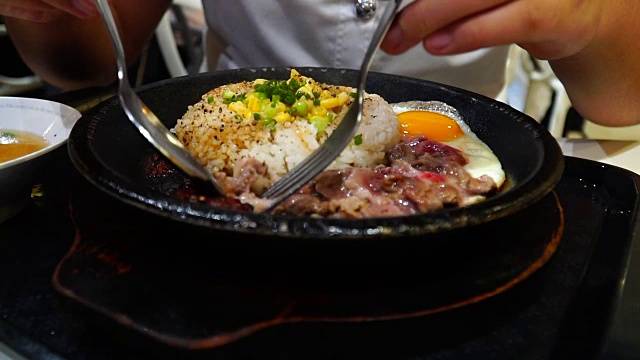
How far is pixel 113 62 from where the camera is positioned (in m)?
2.46

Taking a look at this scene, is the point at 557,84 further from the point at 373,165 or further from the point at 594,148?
the point at 373,165

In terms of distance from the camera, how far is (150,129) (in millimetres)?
1205

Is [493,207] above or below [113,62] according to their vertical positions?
above

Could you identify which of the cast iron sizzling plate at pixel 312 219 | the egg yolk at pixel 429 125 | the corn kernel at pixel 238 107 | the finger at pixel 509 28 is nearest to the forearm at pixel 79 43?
the cast iron sizzling plate at pixel 312 219

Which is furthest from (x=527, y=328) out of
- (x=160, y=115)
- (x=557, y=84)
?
(x=557, y=84)

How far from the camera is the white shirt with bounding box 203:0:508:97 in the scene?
206 cm

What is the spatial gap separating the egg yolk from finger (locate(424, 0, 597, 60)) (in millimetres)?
356

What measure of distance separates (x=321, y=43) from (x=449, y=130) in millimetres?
727

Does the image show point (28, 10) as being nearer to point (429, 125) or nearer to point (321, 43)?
point (321, 43)

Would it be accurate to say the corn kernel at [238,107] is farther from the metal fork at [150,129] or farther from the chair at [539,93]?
the chair at [539,93]

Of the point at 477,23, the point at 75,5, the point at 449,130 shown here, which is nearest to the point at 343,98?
the point at 449,130

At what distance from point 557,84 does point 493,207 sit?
9.31 feet

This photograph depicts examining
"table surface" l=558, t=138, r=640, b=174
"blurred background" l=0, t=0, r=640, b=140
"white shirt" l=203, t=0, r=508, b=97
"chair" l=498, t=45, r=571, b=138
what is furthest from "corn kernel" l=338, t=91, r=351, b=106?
"chair" l=498, t=45, r=571, b=138

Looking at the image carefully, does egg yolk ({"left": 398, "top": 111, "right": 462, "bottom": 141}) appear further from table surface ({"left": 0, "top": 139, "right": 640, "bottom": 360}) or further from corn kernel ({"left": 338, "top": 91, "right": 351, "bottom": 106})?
table surface ({"left": 0, "top": 139, "right": 640, "bottom": 360})
